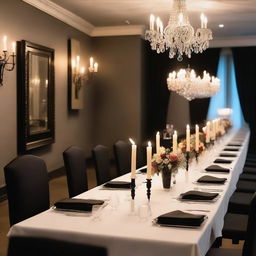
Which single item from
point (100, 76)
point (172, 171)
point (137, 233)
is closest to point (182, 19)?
point (172, 171)

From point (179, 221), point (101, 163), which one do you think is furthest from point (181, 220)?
point (101, 163)

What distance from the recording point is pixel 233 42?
1021 cm

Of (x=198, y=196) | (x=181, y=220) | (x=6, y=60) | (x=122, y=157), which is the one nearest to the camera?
(x=181, y=220)

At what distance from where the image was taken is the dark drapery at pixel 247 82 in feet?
33.4

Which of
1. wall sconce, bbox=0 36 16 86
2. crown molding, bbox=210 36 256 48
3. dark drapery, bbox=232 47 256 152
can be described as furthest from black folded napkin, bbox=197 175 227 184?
crown molding, bbox=210 36 256 48

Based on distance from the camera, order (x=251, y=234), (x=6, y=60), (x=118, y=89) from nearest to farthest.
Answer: (x=251, y=234)
(x=6, y=60)
(x=118, y=89)

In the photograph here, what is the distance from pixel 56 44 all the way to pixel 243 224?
17.1ft

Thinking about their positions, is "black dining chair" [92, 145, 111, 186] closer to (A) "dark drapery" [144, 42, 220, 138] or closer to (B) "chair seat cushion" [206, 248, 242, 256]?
(B) "chair seat cushion" [206, 248, 242, 256]

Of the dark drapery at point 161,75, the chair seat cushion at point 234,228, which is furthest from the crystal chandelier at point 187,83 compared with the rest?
the chair seat cushion at point 234,228

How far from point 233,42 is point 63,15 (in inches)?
170

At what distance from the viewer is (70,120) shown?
836cm

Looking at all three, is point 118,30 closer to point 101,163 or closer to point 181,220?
point 101,163

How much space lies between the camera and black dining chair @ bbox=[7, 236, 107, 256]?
6.57 feet

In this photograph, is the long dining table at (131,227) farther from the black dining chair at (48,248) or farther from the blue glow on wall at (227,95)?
the blue glow on wall at (227,95)
